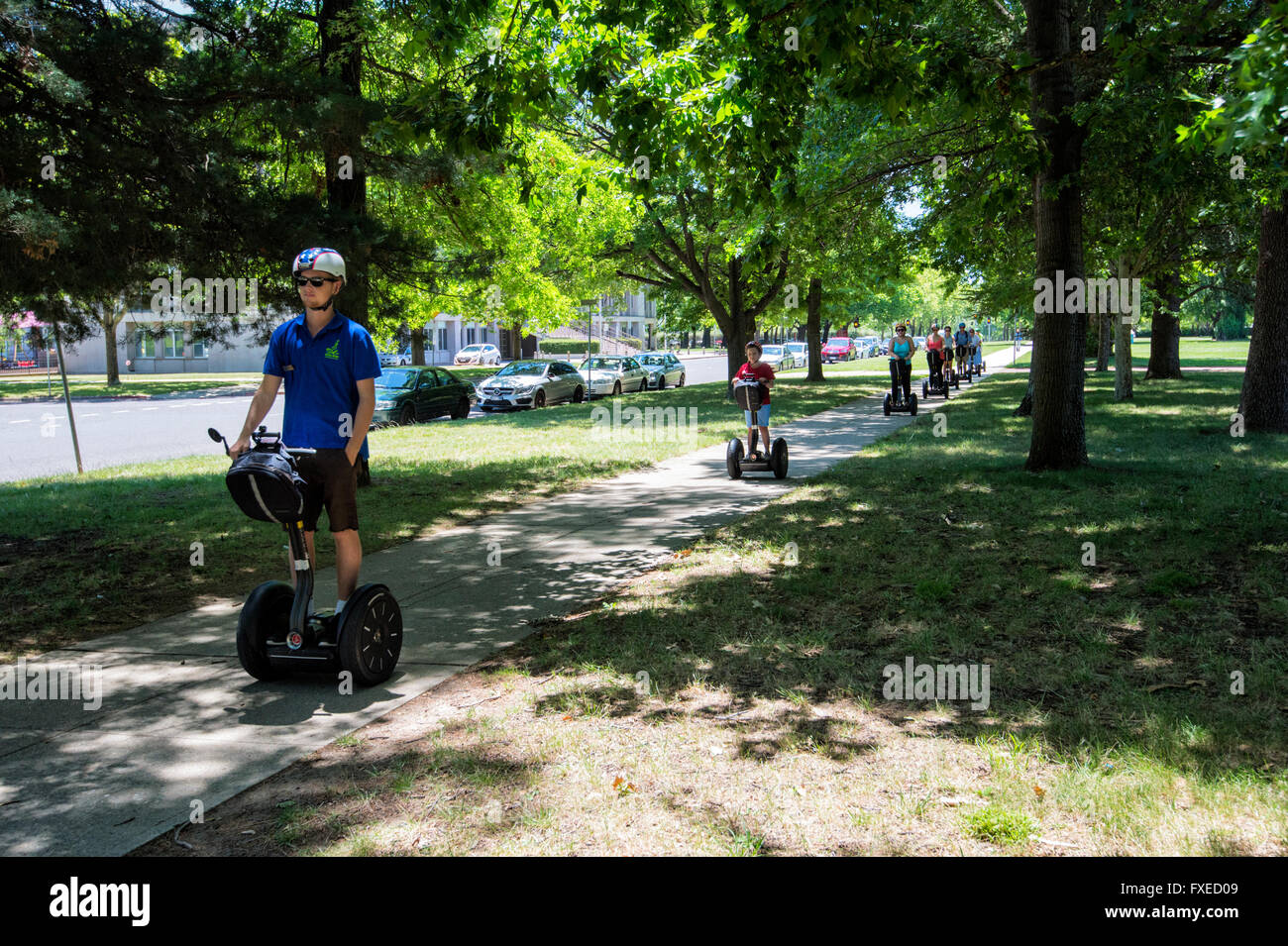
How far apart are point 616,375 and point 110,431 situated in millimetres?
19193

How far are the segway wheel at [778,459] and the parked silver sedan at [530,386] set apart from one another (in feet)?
62.7

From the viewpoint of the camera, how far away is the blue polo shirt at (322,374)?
5078mm

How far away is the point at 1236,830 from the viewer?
11.3ft

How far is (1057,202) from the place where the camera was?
11367 millimetres

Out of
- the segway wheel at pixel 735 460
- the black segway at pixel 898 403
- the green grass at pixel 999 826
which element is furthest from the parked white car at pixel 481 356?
the green grass at pixel 999 826

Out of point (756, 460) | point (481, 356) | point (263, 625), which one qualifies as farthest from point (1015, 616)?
point (481, 356)

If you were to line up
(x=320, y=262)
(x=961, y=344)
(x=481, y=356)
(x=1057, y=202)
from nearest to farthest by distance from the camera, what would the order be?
(x=320, y=262)
(x=1057, y=202)
(x=961, y=344)
(x=481, y=356)

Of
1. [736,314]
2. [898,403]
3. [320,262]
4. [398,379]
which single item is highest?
[736,314]

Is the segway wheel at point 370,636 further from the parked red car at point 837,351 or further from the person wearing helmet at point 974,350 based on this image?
the parked red car at point 837,351

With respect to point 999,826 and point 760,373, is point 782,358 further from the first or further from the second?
point 999,826

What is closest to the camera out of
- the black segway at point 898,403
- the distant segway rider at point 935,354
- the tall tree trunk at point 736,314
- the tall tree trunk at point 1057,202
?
the tall tree trunk at point 1057,202

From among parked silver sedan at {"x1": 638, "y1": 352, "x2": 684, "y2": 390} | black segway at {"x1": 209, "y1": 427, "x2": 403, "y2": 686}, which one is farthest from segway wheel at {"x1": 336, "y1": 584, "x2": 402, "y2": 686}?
parked silver sedan at {"x1": 638, "y1": 352, "x2": 684, "y2": 390}

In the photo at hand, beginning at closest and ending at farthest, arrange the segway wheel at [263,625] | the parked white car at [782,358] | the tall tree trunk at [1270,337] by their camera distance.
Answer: the segway wheel at [263,625], the tall tree trunk at [1270,337], the parked white car at [782,358]

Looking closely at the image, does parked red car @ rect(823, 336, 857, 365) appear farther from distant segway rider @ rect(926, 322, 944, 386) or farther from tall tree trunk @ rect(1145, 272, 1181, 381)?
distant segway rider @ rect(926, 322, 944, 386)
